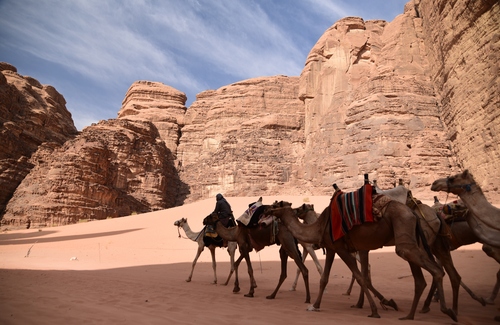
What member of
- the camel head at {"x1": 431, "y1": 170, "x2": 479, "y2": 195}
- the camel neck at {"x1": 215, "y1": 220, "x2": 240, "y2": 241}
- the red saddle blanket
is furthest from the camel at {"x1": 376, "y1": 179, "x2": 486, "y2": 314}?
the camel neck at {"x1": 215, "y1": 220, "x2": 240, "y2": 241}

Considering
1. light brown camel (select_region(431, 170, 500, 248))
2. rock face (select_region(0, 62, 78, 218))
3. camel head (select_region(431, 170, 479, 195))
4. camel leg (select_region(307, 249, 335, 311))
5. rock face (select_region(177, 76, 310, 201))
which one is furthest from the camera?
rock face (select_region(177, 76, 310, 201))

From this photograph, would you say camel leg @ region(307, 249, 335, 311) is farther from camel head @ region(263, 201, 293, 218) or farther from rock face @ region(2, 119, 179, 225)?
rock face @ region(2, 119, 179, 225)

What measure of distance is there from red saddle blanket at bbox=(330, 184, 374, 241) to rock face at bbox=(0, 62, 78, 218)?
42370 millimetres

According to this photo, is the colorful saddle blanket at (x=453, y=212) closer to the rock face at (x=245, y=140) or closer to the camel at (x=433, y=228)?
the camel at (x=433, y=228)

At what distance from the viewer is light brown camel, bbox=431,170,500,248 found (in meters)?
5.38

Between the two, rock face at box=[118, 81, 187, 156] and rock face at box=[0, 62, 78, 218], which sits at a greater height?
rock face at box=[118, 81, 187, 156]

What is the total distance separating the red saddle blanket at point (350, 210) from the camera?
19.0 feet

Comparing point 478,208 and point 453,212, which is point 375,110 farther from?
point 478,208

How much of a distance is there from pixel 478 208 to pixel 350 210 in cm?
186

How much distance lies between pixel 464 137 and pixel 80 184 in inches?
1481

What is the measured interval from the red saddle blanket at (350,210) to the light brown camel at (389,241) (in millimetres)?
136

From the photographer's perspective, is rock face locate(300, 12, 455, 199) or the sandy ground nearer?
the sandy ground

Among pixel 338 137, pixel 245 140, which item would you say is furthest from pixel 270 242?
pixel 245 140

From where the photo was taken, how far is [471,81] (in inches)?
1196
